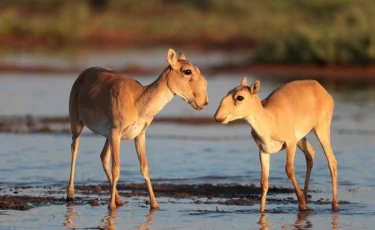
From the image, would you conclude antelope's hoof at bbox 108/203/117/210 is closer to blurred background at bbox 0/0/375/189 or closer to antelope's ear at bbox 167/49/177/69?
antelope's ear at bbox 167/49/177/69

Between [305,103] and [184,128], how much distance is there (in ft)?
Result: 31.1

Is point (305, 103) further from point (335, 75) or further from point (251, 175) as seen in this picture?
point (335, 75)

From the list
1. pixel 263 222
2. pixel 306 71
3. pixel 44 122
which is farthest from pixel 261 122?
pixel 306 71

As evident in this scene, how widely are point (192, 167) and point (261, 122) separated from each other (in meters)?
4.82

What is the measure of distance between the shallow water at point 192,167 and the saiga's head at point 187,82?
146cm

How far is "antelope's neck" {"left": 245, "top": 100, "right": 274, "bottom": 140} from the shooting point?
518 inches

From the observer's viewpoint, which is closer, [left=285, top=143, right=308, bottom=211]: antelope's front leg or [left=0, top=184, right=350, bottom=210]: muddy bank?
[left=285, top=143, right=308, bottom=211]: antelope's front leg

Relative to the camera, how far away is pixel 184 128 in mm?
23375

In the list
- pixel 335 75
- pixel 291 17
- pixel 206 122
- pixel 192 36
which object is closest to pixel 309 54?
pixel 335 75

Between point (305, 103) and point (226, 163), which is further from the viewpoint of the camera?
point (226, 163)

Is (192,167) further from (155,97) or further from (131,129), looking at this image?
(155,97)

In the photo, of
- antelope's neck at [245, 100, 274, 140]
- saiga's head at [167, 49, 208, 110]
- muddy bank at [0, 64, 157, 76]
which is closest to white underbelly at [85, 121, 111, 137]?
saiga's head at [167, 49, 208, 110]

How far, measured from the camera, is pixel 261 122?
13188mm

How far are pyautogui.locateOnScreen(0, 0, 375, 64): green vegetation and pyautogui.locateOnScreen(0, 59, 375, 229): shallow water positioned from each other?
907cm
